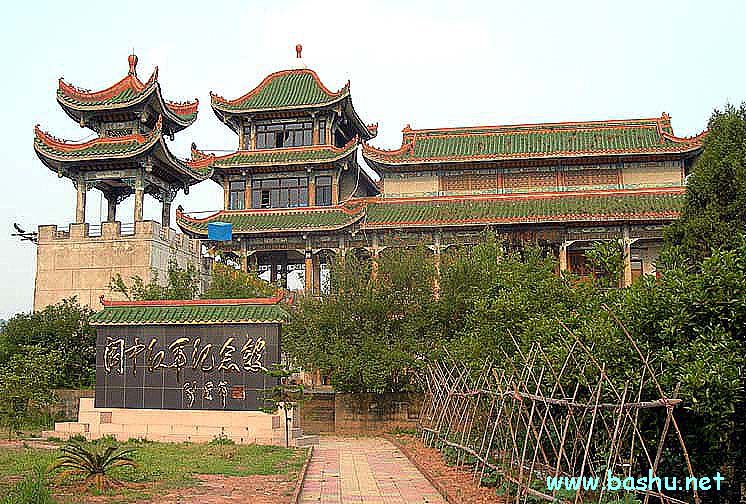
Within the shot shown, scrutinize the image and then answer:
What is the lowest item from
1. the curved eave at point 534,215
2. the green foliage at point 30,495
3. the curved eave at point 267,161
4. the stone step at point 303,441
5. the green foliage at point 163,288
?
the stone step at point 303,441

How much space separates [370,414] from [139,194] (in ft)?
42.6

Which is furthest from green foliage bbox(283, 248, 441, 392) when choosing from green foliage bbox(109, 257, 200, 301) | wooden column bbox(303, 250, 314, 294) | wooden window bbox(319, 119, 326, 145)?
wooden window bbox(319, 119, 326, 145)

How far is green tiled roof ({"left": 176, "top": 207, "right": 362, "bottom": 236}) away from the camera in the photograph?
3108 centimetres

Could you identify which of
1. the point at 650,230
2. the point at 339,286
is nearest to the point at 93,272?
the point at 339,286

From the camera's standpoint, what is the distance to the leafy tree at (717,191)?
15.1 m

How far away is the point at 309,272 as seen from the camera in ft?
105

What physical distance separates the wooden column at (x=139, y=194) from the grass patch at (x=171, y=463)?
44.2 feet

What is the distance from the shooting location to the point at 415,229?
3019 cm

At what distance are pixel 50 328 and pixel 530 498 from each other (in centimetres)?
1877

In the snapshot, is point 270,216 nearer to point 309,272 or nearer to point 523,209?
point 309,272

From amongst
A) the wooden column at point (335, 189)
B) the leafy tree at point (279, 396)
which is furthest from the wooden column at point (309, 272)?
the leafy tree at point (279, 396)

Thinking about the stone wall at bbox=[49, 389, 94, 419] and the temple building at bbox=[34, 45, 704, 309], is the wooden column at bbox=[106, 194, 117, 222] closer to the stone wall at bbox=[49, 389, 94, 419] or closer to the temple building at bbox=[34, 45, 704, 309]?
the temple building at bbox=[34, 45, 704, 309]

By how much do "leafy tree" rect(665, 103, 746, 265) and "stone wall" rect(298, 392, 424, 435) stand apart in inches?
359

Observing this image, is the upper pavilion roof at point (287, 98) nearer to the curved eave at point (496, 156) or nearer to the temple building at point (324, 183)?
the temple building at point (324, 183)
